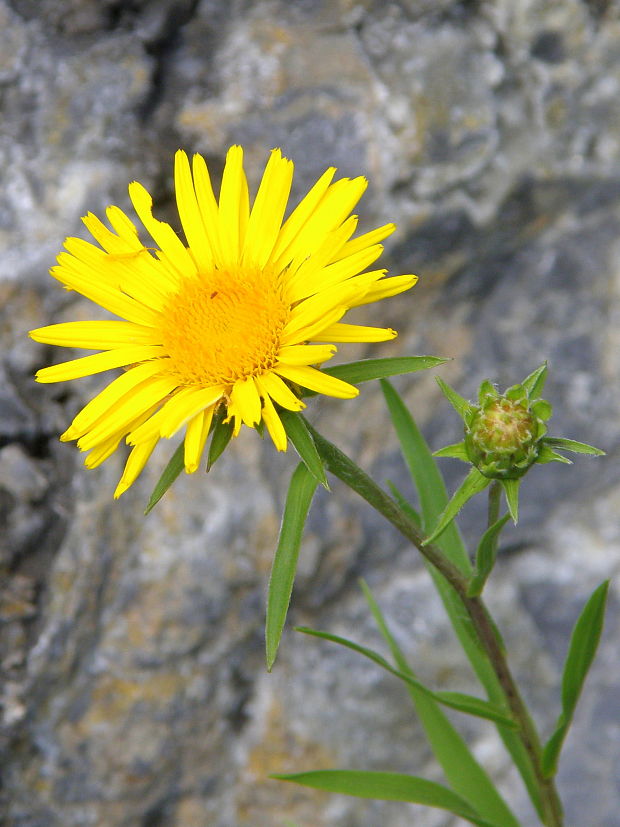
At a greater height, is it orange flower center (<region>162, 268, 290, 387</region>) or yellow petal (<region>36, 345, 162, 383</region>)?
orange flower center (<region>162, 268, 290, 387</region>)

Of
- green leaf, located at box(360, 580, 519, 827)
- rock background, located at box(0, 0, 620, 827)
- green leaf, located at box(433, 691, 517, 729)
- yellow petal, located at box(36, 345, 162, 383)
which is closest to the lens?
yellow petal, located at box(36, 345, 162, 383)

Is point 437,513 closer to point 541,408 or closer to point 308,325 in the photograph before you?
point 541,408

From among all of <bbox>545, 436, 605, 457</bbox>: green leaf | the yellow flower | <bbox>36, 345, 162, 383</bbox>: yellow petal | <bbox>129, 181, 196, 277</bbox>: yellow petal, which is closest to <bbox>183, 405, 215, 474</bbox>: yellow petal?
the yellow flower

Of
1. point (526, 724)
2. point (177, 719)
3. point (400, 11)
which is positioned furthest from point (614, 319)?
point (177, 719)

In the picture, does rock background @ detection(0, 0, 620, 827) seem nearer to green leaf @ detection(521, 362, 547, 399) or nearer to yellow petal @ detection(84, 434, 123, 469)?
yellow petal @ detection(84, 434, 123, 469)

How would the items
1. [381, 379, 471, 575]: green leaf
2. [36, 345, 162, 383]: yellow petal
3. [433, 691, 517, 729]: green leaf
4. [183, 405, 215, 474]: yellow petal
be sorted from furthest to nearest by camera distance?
1. [381, 379, 471, 575]: green leaf
2. [433, 691, 517, 729]: green leaf
3. [36, 345, 162, 383]: yellow petal
4. [183, 405, 215, 474]: yellow petal

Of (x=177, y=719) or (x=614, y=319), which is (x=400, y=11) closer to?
(x=614, y=319)

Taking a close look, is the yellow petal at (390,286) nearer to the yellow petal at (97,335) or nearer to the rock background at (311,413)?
the yellow petal at (97,335)
